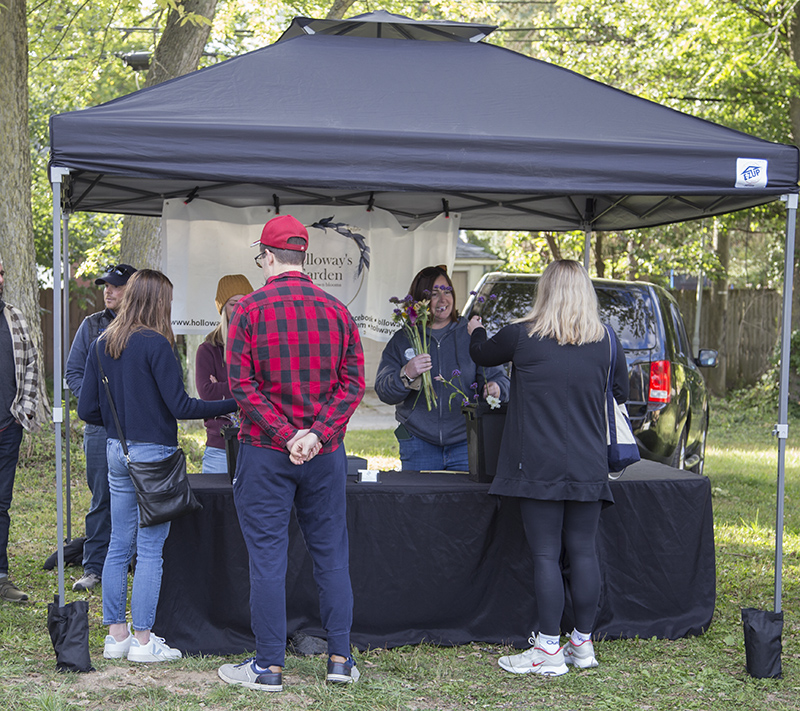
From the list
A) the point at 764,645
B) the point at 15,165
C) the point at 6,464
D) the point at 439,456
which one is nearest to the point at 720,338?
the point at 15,165

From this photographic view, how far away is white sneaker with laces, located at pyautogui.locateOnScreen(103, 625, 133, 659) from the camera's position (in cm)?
353

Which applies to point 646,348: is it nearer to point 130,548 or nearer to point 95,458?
point 95,458

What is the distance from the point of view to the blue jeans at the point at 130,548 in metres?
3.44

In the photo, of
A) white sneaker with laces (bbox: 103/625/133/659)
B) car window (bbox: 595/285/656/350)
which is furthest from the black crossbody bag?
car window (bbox: 595/285/656/350)

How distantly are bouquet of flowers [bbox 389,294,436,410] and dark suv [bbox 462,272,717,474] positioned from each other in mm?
1750

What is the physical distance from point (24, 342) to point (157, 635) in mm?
1688

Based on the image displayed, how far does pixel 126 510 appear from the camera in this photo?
3514 mm

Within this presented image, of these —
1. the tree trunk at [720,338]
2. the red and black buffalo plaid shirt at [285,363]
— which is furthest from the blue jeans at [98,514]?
the tree trunk at [720,338]

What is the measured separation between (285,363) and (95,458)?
6.86 ft

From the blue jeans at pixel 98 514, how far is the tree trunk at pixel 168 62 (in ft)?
12.5

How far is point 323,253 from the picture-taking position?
5492mm

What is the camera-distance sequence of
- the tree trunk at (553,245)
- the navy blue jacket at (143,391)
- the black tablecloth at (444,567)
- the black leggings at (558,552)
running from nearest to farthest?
the navy blue jacket at (143,391)
the black leggings at (558,552)
the black tablecloth at (444,567)
the tree trunk at (553,245)

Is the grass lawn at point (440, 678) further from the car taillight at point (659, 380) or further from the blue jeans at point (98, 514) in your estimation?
the car taillight at point (659, 380)

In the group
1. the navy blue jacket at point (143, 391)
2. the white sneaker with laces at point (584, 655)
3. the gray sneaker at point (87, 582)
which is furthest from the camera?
the gray sneaker at point (87, 582)
